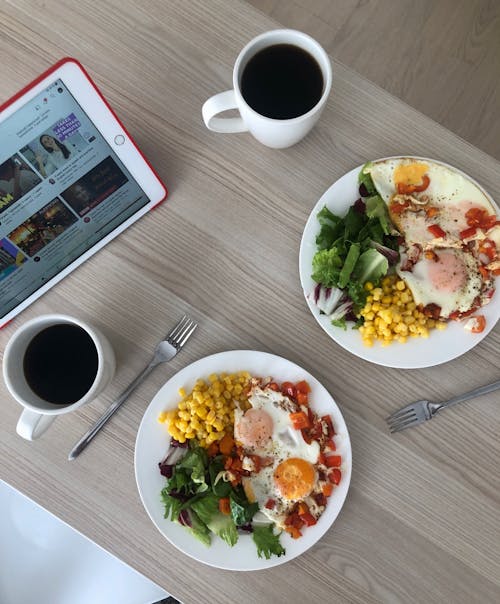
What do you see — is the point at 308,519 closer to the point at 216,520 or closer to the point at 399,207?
the point at 216,520

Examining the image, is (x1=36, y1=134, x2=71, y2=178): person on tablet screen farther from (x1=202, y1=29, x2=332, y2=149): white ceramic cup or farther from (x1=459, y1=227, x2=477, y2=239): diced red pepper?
(x1=459, y1=227, x2=477, y2=239): diced red pepper

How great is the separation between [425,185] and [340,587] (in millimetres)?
803

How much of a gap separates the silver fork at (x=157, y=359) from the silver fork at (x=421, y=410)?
446 millimetres

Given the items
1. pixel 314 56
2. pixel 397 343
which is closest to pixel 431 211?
pixel 397 343

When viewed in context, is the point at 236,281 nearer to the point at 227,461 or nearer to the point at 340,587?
the point at 227,461

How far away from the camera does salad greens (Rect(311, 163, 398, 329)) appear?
1.06 m

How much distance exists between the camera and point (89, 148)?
909 mm

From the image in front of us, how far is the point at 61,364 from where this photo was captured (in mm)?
1021

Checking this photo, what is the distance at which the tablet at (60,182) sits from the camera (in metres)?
0.80

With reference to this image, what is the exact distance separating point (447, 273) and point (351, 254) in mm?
201

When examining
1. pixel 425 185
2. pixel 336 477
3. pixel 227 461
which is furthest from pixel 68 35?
pixel 336 477

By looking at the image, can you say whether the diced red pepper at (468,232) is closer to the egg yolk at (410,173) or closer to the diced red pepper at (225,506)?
the egg yolk at (410,173)

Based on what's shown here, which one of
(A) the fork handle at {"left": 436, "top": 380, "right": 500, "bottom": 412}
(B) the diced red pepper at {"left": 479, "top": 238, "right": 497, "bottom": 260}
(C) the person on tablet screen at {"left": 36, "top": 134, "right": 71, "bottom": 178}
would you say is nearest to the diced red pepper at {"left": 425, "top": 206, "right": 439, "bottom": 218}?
(B) the diced red pepper at {"left": 479, "top": 238, "right": 497, "bottom": 260}

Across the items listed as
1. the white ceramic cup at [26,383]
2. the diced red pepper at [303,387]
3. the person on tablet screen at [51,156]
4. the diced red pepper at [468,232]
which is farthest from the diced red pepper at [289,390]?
the person on tablet screen at [51,156]
